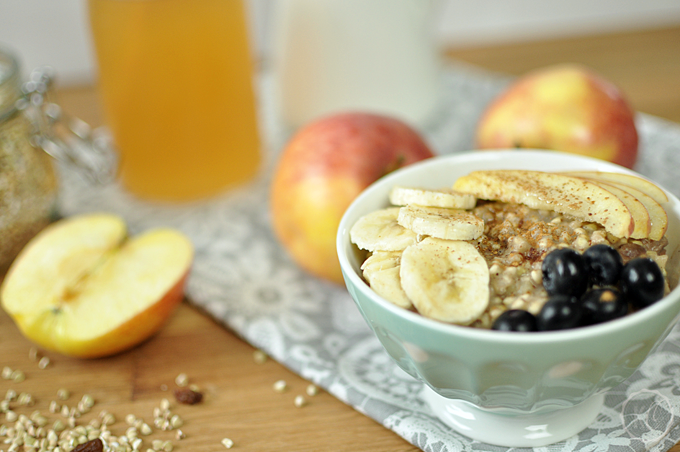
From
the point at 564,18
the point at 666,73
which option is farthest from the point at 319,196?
the point at 564,18

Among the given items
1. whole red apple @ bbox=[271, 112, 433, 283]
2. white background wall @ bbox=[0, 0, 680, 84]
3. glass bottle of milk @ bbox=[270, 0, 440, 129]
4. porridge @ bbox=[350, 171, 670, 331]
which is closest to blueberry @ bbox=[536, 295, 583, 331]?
porridge @ bbox=[350, 171, 670, 331]

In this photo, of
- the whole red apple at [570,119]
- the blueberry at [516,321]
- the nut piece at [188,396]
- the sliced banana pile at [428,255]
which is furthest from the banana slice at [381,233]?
the whole red apple at [570,119]

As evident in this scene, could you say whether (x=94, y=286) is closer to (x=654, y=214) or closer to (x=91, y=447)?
(x=91, y=447)

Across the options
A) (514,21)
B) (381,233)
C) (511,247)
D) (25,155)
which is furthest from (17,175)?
(514,21)

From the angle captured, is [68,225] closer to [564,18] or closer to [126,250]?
[126,250]

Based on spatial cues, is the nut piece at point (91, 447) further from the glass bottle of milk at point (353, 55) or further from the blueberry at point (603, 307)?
the glass bottle of milk at point (353, 55)
